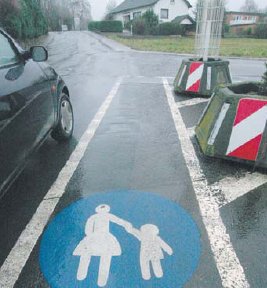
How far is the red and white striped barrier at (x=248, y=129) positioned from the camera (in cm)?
388

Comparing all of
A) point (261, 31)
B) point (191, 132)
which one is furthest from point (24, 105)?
point (261, 31)

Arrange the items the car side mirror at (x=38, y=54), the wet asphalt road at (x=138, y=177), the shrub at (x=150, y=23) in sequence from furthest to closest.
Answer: the shrub at (x=150, y=23) → the car side mirror at (x=38, y=54) → the wet asphalt road at (x=138, y=177)

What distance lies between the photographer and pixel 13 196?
142 inches

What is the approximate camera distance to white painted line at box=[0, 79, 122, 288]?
2533mm

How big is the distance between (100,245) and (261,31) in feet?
150

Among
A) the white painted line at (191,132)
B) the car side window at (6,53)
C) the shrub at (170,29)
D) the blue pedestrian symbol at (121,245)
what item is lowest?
the shrub at (170,29)

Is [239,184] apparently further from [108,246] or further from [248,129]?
[108,246]

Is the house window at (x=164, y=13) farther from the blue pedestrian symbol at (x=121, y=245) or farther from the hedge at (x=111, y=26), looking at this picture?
the blue pedestrian symbol at (x=121, y=245)

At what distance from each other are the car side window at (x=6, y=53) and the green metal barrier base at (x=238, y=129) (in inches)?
100

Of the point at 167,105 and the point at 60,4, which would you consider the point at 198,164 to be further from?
the point at 60,4

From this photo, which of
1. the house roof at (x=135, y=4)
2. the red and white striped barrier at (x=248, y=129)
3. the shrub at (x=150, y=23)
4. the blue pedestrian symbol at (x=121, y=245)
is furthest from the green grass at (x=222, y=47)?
the house roof at (x=135, y=4)

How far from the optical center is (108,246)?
2.75 metres

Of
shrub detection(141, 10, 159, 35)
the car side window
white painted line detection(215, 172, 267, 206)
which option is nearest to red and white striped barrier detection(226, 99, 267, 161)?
white painted line detection(215, 172, 267, 206)

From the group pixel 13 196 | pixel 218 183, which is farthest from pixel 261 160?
pixel 13 196
